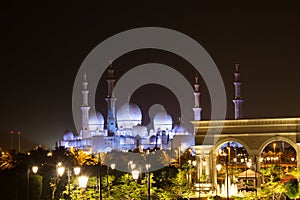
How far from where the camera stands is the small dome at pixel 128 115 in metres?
76.6

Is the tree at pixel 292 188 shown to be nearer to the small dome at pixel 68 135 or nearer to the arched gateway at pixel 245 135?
the arched gateway at pixel 245 135

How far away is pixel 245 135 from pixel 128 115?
43.0 metres

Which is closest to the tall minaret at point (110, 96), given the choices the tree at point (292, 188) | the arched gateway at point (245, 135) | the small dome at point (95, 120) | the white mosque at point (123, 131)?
the white mosque at point (123, 131)

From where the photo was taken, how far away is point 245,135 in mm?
34250

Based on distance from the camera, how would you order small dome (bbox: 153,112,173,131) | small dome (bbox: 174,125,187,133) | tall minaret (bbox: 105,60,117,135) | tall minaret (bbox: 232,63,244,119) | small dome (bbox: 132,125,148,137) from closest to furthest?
tall minaret (bbox: 232,63,244,119)
tall minaret (bbox: 105,60,117,135)
small dome (bbox: 132,125,148,137)
small dome (bbox: 174,125,187,133)
small dome (bbox: 153,112,173,131)

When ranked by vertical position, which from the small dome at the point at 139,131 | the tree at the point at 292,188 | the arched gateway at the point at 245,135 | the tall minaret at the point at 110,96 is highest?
the tall minaret at the point at 110,96

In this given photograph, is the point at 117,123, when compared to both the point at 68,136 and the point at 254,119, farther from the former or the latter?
the point at 254,119

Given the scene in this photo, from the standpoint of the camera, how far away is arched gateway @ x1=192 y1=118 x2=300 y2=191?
33531 millimetres

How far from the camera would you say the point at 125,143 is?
76.0 m

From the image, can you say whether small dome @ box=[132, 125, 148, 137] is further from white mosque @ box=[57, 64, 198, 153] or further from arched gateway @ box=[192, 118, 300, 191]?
arched gateway @ box=[192, 118, 300, 191]

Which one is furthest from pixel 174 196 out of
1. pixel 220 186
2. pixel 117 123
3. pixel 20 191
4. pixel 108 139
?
pixel 117 123

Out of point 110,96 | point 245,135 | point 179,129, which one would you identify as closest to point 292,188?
point 245,135

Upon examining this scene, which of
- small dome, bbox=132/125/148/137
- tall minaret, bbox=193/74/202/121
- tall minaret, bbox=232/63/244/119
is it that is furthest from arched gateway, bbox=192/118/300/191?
small dome, bbox=132/125/148/137

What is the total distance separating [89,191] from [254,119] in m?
14.2
